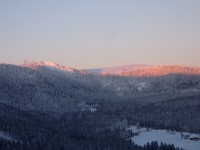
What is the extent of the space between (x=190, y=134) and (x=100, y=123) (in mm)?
54451

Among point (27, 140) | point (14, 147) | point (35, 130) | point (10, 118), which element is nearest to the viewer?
point (14, 147)

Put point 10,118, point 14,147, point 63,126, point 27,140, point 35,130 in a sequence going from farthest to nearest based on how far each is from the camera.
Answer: point 63,126 < point 10,118 < point 35,130 < point 27,140 < point 14,147

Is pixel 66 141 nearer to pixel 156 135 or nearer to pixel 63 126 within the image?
pixel 156 135

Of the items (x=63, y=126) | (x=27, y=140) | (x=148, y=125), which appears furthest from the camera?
(x=63, y=126)

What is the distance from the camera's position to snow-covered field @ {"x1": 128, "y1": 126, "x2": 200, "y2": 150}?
430 ft

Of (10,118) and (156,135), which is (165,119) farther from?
(10,118)

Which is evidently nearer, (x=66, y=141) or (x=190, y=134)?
(x=66, y=141)

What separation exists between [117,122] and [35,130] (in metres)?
56.7

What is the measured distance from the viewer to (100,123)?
188625 mm

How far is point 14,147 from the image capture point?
11581 cm

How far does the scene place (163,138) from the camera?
146m

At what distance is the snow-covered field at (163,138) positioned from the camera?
131m

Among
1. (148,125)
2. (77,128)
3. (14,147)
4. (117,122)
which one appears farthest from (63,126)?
(14,147)

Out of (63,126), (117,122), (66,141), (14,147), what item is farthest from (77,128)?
(14,147)
